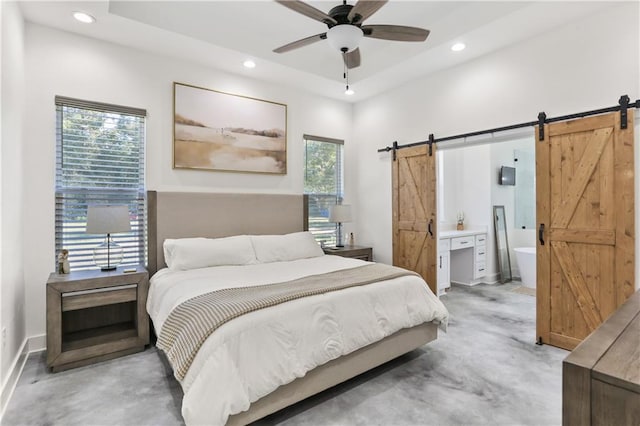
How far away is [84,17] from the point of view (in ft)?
9.82

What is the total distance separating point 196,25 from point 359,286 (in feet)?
10.1

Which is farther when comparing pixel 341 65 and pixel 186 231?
pixel 341 65

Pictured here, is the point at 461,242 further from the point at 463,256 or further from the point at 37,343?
the point at 37,343

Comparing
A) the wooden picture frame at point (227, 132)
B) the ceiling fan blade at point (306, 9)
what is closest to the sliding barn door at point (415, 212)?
the wooden picture frame at point (227, 132)

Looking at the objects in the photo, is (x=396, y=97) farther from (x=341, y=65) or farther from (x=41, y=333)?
(x=41, y=333)

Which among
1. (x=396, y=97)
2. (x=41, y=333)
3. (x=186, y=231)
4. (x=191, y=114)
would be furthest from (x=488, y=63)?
(x=41, y=333)

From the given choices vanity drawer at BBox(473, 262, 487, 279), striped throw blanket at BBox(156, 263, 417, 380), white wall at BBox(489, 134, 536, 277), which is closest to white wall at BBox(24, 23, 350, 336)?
striped throw blanket at BBox(156, 263, 417, 380)

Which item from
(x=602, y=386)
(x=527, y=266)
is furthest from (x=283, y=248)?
(x=527, y=266)

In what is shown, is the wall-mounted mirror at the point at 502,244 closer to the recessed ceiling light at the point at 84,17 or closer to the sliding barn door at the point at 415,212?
the sliding barn door at the point at 415,212

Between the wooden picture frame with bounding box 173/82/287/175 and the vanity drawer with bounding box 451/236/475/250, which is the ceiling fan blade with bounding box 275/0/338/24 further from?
the vanity drawer with bounding box 451/236/475/250

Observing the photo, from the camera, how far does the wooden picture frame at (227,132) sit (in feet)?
12.6

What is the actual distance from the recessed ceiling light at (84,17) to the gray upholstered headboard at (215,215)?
5.44 ft

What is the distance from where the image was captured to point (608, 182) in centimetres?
285

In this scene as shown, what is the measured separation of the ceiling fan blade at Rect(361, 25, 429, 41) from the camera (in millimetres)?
2576
